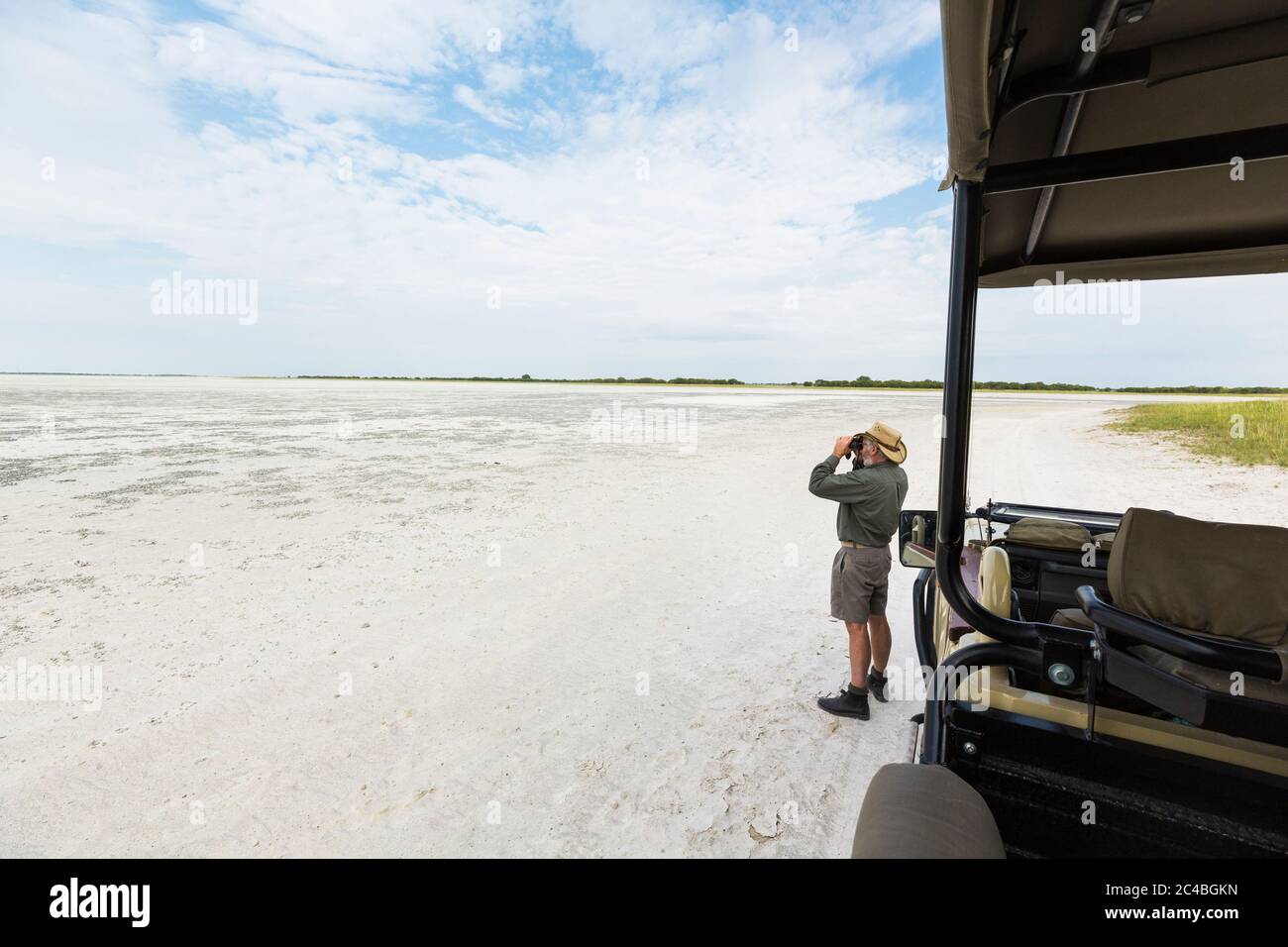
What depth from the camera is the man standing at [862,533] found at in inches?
127

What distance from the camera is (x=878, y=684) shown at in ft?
11.2

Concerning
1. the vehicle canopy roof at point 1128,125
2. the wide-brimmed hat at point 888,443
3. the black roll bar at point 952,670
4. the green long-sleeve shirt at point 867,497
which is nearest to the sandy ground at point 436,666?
the black roll bar at point 952,670

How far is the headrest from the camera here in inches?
63.2

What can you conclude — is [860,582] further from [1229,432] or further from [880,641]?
[1229,432]

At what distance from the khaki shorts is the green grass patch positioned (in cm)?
1413

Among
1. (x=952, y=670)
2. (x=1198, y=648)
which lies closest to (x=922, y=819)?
(x=952, y=670)

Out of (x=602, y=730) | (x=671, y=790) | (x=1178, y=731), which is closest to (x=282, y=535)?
(x=602, y=730)

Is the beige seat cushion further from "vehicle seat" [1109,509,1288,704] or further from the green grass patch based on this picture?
the green grass patch

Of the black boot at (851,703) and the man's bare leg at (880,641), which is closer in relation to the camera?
the black boot at (851,703)

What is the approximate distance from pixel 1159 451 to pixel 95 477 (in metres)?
21.9

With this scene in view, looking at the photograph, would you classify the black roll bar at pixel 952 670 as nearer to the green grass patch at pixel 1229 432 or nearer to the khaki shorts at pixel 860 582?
the khaki shorts at pixel 860 582

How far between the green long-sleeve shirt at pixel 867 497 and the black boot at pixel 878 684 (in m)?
0.78
